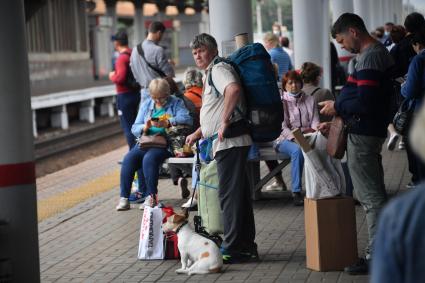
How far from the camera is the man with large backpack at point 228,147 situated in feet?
22.4

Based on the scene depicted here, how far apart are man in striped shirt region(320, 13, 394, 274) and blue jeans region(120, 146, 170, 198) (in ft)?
10.8

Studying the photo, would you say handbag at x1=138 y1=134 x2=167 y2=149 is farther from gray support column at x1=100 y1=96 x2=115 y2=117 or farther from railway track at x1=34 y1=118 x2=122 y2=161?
gray support column at x1=100 y1=96 x2=115 y2=117

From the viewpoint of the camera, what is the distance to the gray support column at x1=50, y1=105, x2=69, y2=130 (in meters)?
25.1

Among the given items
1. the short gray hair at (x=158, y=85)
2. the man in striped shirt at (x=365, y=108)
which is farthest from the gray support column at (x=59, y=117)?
the man in striped shirt at (x=365, y=108)

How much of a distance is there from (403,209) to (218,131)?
4.87m

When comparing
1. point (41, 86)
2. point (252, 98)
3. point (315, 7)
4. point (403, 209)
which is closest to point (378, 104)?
point (252, 98)

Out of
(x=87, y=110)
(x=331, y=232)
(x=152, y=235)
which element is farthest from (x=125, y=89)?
(x=87, y=110)

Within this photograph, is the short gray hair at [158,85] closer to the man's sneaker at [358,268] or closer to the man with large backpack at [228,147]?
the man with large backpack at [228,147]

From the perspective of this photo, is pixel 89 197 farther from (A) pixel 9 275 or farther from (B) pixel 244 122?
(A) pixel 9 275

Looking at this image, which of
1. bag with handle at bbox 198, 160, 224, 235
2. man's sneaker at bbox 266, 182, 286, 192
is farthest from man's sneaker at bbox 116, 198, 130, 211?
bag with handle at bbox 198, 160, 224, 235

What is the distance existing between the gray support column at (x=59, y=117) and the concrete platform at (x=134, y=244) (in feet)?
42.4

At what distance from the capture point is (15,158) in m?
4.85

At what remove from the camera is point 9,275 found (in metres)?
4.89

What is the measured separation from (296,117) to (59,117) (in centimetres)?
1658
